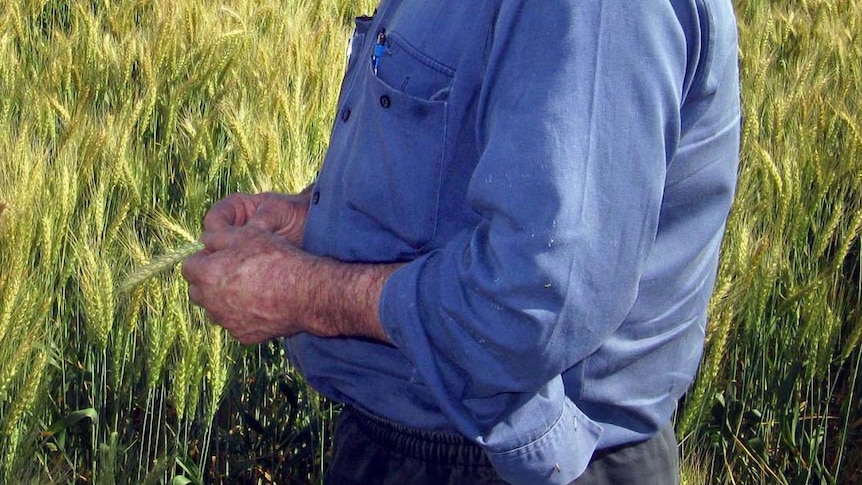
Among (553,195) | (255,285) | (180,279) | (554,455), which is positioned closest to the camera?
(553,195)

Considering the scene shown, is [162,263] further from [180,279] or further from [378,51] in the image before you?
[378,51]

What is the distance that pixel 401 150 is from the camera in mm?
906

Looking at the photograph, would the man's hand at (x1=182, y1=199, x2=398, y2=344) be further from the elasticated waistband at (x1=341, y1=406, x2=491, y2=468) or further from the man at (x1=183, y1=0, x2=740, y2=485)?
the elasticated waistband at (x1=341, y1=406, x2=491, y2=468)

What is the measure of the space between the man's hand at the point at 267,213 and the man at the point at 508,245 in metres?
0.11

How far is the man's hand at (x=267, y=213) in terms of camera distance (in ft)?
3.95

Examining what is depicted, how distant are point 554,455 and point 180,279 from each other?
750 millimetres

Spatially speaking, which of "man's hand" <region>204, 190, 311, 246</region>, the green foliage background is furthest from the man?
the green foliage background

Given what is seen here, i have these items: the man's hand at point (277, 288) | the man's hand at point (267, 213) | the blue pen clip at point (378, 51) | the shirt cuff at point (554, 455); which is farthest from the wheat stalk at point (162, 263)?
the shirt cuff at point (554, 455)

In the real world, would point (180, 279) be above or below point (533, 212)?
below

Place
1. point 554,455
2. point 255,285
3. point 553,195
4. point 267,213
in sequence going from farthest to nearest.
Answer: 1. point 267,213
2. point 255,285
3. point 554,455
4. point 553,195

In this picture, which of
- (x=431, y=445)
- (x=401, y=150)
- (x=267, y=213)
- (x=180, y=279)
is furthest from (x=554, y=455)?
(x=180, y=279)

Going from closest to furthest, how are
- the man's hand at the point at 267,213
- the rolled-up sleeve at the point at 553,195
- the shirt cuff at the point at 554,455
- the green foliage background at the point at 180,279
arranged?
the rolled-up sleeve at the point at 553,195 → the shirt cuff at the point at 554,455 → the man's hand at the point at 267,213 → the green foliage background at the point at 180,279

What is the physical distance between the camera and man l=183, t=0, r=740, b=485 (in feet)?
2.50

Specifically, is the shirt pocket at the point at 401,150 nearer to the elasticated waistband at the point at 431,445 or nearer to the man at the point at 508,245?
the man at the point at 508,245
